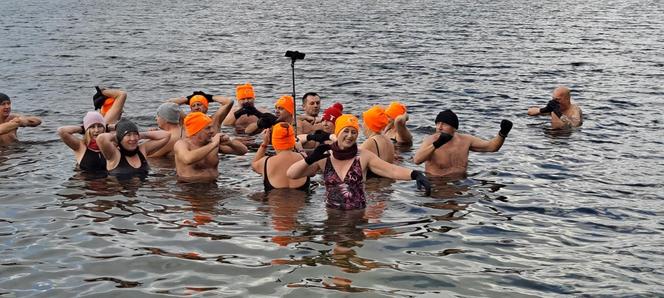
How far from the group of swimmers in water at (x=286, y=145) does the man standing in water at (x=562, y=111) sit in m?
4.89

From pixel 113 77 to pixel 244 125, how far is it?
55.5 feet

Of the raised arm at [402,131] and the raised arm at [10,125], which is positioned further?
the raised arm at [10,125]

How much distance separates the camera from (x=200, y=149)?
16.5 metres

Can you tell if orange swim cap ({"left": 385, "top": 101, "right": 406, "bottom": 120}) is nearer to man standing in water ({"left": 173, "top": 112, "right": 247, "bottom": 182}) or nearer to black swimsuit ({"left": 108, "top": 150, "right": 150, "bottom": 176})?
man standing in water ({"left": 173, "top": 112, "right": 247, "bottom": 182})

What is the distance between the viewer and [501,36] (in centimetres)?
5553

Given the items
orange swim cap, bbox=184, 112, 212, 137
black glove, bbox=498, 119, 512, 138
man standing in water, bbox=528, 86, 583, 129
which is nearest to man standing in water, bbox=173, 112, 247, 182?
orange swim cap, bbox=184, 112, 212, 137

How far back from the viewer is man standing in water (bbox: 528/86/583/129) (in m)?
23.8

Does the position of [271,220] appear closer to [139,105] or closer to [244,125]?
[244,125]

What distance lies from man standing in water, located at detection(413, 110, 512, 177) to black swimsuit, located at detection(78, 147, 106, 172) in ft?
22.2

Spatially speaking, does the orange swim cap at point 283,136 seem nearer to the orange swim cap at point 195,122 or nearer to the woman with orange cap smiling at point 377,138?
the orange swim cap at point 195,122

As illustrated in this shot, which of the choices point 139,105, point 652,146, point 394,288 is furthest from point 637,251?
point 139,105

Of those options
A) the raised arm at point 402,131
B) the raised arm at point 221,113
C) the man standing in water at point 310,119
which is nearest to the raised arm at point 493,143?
the raised arm at point 402,131

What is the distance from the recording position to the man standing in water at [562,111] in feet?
78.0

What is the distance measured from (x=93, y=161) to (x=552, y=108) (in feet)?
42.2
